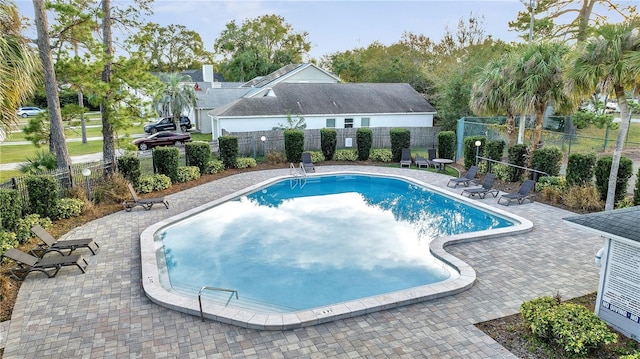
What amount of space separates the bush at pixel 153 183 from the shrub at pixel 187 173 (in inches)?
33.4

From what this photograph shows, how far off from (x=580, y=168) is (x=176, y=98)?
28256 mm

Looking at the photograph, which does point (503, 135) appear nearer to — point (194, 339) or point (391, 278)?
point (391, 278)

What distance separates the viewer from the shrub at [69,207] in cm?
1215

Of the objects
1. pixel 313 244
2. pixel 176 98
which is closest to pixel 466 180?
pixel 313 244

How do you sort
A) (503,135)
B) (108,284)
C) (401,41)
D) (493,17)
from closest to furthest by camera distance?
(108,284)
(503,135)
(493,17)
(401,41)

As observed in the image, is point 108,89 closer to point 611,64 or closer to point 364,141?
point 364,141

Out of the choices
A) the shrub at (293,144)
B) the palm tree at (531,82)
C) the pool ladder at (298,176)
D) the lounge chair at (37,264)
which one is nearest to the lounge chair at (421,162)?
the palm tree at (531,82)

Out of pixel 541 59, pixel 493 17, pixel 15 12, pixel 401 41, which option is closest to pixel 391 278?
pixel 15 12

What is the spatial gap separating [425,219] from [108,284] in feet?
31.8

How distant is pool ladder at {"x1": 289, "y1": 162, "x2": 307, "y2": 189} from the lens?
18.6 metres

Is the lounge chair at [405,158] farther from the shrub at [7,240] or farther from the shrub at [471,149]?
the shrub at [7,240]

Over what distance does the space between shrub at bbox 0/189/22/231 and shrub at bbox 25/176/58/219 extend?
39.3 inches

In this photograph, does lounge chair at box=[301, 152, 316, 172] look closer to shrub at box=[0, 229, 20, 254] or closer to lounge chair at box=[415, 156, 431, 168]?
lounge chair at box=[415, 156, 431, 168]

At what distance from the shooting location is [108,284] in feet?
26.9
